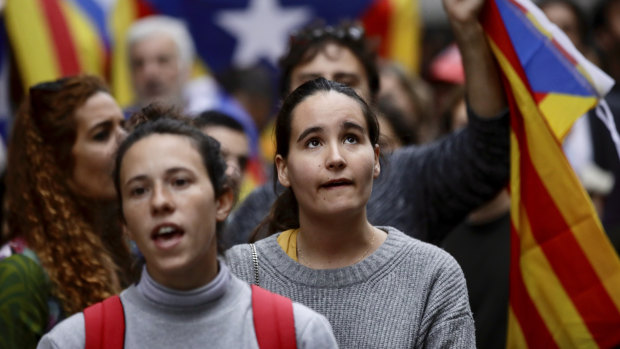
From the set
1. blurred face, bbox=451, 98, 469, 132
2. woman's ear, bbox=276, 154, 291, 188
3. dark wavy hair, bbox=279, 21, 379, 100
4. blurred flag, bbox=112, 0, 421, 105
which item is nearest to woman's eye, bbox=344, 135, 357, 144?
woman's ear, bbox=276, 154, 291, 188

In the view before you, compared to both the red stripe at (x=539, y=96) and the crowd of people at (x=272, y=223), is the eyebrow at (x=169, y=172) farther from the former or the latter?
the red stripe at (x=539, y=96)

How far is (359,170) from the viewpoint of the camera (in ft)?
10.4

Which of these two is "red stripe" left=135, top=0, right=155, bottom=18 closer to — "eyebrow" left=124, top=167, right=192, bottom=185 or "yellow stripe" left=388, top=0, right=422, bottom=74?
"yellow stripe" left=388, top=0, right=422, bottom=74

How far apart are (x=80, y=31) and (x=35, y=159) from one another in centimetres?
367

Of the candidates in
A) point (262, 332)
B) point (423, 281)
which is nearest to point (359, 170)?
point (423, 281)

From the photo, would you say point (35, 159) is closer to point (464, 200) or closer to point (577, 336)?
point (464, 200)

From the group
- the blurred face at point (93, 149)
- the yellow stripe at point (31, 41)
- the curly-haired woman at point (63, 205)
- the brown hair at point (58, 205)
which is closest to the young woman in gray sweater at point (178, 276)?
the curly-haired woman at point (63, 205)

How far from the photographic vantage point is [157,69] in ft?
23.0

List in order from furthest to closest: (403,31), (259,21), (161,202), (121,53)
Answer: (403,31) < (259,21) < (121,53) < (161,202)

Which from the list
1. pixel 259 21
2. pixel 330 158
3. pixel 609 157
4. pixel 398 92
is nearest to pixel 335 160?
pixel 330 158

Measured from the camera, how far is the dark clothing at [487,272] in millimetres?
4855

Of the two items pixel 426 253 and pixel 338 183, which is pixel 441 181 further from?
pixel 338 183

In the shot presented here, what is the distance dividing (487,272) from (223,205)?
2.19 metres

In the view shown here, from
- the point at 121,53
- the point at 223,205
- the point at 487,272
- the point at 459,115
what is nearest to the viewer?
the point at 223,205
